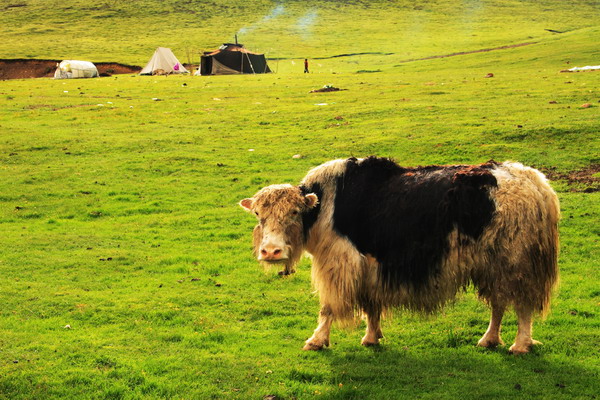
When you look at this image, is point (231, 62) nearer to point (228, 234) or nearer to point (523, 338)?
point (228, 234)

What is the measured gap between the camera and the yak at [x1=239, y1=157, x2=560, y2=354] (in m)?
6.34

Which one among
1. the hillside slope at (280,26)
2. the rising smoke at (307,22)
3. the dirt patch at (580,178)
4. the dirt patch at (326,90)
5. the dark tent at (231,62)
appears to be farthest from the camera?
the rising smoke at (307,22)

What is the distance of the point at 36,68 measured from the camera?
64.0 meters

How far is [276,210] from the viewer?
658cm

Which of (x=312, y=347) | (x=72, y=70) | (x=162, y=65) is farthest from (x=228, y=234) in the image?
(x=162, y=65)

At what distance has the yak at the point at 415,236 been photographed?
6.34m

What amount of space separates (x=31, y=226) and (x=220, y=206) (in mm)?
4141

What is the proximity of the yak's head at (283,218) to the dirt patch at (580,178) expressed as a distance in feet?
29.9

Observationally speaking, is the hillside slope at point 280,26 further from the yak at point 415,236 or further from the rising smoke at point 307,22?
the yak at point 415,236

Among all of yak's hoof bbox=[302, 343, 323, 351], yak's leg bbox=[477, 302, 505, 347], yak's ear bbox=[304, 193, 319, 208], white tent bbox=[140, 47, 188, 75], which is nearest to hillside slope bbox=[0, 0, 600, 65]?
white tent bbox=[140, 47, 188, 75]

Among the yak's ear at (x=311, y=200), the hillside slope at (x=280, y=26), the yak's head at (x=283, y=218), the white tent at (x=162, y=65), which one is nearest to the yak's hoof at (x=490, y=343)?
the yak's head at (x=283, y=218)

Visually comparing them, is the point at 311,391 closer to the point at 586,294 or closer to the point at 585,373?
the point at 585,373

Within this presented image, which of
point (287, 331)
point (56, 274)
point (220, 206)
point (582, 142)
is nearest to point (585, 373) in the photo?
point (287, 331)

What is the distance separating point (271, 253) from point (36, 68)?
6512 cm
